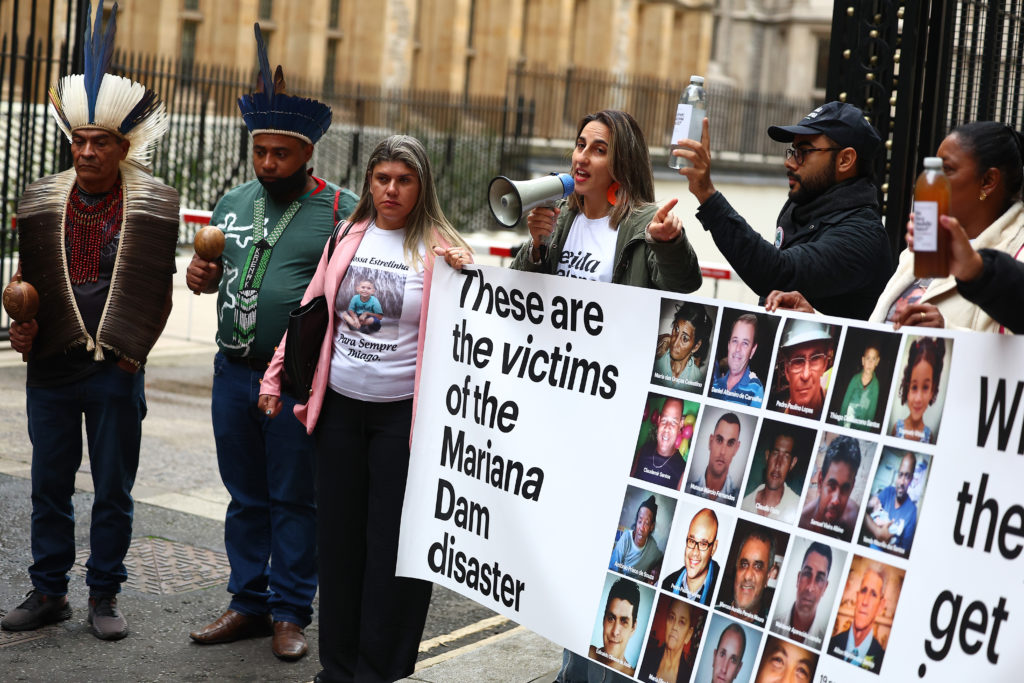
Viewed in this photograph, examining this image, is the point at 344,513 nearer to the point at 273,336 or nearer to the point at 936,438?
the point at 273,336

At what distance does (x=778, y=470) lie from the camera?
11.1ft

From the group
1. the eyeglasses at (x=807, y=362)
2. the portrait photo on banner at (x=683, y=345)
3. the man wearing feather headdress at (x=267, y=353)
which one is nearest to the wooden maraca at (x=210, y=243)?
the man wearing feather headdress at (x=267, y=353)

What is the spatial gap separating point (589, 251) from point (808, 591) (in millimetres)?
1422

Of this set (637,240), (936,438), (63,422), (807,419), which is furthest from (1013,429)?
(63,422)

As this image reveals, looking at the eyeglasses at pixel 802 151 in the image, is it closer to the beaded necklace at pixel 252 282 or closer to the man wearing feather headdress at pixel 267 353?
the man wearing feather headdress at pixel 267 353

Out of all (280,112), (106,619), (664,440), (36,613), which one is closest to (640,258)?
(664,440)

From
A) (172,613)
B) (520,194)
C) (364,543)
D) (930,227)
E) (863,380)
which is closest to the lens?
(930,227)

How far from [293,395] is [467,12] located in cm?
3517

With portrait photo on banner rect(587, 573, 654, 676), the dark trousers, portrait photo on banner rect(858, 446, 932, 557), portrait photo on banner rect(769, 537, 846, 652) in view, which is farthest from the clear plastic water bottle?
the dark trousers

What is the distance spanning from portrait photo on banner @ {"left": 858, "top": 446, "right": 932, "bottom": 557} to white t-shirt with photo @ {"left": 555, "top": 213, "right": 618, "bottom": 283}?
1254 mm

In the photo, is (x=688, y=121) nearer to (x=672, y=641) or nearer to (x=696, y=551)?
(x=696, y=551)

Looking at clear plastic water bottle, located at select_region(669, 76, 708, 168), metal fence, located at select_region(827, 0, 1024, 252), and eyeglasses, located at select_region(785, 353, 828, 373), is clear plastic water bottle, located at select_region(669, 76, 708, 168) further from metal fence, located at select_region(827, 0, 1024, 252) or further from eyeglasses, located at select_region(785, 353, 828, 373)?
metal fence, located at select_region(827, 0, 1024, 252)

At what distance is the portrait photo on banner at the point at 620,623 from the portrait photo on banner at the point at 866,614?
0.64 metres

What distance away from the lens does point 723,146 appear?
99.2 ft
